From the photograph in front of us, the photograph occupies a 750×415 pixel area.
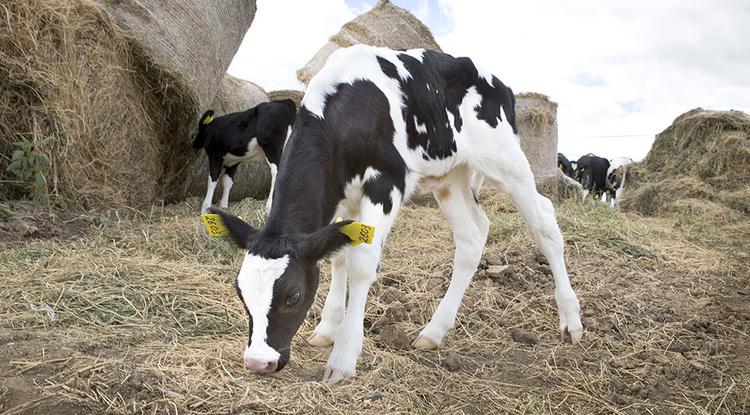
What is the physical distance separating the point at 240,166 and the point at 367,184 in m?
6.64

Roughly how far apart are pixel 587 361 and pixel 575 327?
37 cm

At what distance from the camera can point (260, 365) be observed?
2.86 meters

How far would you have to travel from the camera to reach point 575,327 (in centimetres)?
452

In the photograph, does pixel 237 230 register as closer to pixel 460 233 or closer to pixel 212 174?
pixel 460 233

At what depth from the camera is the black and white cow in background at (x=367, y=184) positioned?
9.95 feet

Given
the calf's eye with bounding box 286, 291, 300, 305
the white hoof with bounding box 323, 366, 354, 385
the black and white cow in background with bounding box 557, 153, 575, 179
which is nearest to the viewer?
the calf's eye with bounding box 286, 291, 300, 305

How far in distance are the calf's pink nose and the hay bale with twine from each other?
6620 millimetres

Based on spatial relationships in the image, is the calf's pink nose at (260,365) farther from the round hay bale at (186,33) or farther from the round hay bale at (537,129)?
the round hay bale at (537,129)

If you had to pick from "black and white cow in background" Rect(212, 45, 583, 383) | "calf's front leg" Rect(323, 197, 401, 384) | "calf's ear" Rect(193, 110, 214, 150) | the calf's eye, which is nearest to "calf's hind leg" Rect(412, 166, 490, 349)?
"black and white cow in background" Rect(212, 45, 583, 383)

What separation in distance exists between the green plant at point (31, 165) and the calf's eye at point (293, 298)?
14.2 ft

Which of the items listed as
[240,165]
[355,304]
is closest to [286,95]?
[240,165]

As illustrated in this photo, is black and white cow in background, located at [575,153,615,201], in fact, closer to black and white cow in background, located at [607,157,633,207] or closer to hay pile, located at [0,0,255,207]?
black and white cow in background, located at [607,157,633,207]

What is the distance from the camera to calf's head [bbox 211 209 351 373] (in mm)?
2918

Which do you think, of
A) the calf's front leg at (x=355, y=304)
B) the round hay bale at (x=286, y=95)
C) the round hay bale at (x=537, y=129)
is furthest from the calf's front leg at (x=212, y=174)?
the calf's front leg at (x=355, y=304)
